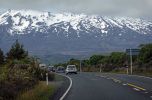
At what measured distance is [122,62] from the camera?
296 feet

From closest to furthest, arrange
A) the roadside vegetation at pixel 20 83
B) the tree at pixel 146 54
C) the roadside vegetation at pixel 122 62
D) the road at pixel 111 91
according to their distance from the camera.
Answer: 1. the roadside vegetation at pixel 20 83
2. the road at pixel 111 91
3. the roadside vegetation at pixel 122 62
4. the tree at pixel 146 54

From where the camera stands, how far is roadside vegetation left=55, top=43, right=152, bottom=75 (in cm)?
7144

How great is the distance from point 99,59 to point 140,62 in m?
32.9

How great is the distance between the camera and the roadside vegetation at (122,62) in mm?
71438

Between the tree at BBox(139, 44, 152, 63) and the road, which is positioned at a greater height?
the tree at BBox(139, 44, 152, 63)

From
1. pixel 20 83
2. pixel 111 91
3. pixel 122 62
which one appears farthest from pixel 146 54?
pixel 20 83

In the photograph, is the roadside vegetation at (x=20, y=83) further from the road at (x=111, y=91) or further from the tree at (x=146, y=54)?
the tree at (x=146, y=54)

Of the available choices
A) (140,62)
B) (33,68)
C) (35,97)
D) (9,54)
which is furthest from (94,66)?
(35,97)

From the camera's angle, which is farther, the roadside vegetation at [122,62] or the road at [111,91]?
the roadside vegetation at [122,62]

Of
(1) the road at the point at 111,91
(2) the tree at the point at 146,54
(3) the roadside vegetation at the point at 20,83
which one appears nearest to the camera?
(3) the roadside vegetation at the point at 20,83

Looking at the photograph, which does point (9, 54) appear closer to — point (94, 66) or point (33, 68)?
point (33, 68)

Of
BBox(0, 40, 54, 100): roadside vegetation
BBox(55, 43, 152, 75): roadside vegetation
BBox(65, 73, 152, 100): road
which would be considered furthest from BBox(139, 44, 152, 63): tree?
BBox(65, 73, 152, 100): road

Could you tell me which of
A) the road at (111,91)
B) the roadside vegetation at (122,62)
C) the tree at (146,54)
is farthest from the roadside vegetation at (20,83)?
the tree at (146,54)

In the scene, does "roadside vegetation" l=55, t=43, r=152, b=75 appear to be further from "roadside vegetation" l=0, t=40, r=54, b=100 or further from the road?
the road
